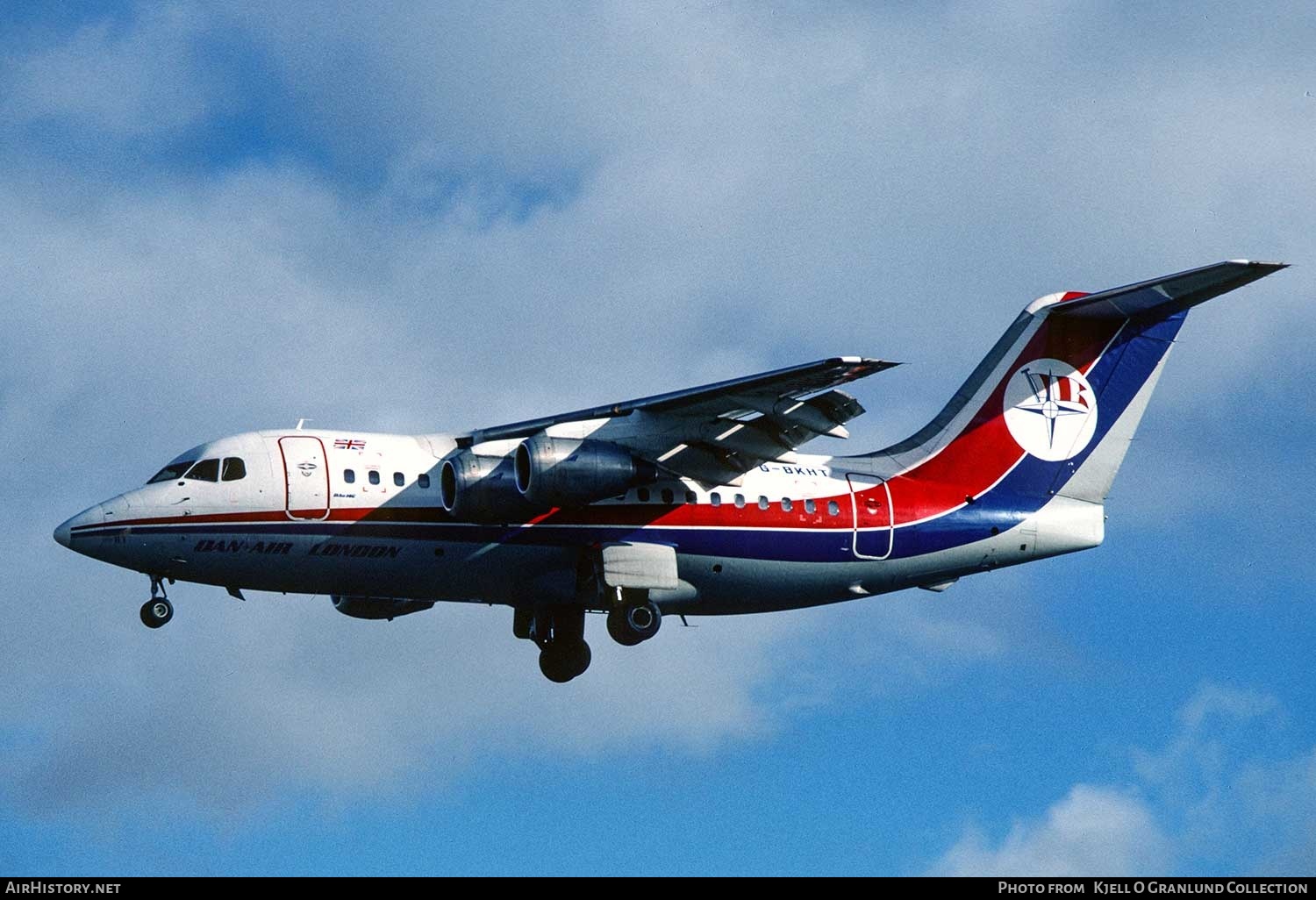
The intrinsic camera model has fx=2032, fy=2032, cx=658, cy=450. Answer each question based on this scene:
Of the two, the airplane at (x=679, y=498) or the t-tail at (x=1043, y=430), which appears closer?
the airplane at (x=679, y=498)

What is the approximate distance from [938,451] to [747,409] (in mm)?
3631

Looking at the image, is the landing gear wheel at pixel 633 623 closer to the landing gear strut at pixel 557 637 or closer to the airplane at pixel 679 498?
the airplane at pixel 679 498

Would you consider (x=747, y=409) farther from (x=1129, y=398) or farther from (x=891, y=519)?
(x=1129, y=398)

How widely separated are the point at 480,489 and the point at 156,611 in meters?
3.63

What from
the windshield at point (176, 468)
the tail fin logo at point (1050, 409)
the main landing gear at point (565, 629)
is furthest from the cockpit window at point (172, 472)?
the tail fin logo at point (1050, 409)

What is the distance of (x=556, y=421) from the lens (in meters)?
22.2

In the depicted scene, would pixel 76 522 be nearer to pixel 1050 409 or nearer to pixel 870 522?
pixel 870 522

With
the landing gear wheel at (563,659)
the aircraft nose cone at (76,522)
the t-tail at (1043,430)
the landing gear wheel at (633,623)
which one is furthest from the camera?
the t-tail at (1043,430)

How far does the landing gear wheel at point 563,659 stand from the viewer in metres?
24.1

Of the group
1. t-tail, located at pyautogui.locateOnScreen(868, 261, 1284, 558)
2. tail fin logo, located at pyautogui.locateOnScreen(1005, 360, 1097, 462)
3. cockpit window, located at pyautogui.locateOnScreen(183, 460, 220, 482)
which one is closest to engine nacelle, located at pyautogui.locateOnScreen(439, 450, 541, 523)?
cockpit window, located at pyautogui.locateOnScreen(183, 460, 220, 482)

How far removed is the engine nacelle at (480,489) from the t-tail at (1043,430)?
4.82 m

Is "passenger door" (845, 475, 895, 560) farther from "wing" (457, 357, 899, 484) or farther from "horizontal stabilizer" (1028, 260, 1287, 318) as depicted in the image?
"horizontal stabilizer" (1028, 260, 1287, 318)

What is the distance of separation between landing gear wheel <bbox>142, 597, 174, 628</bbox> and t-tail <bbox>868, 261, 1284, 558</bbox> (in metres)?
8.33

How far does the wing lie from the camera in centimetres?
2169
